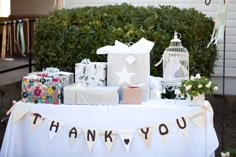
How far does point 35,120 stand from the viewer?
3.44 meters

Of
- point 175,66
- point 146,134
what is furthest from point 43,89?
point 175,66

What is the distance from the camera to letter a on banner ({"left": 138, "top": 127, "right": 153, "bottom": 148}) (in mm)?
3289

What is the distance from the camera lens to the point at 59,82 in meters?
3.44

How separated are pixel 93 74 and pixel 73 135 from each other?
0.49 m

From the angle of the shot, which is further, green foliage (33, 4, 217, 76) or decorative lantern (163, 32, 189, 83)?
green foliage (33, 4, 217, 76)

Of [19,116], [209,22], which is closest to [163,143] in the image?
[19,116]

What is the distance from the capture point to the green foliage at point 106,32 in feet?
17.7

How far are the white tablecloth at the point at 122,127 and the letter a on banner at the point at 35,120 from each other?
0.09ft

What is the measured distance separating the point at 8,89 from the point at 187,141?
13.8 feet

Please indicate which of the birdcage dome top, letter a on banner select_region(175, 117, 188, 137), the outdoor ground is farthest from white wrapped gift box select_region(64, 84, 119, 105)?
the outdoor ground

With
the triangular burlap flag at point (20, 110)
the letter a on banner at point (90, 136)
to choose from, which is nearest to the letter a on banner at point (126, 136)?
the letter a on banner at point (90, 136)

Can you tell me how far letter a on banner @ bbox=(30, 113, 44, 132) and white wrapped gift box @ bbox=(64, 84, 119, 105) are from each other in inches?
9.5

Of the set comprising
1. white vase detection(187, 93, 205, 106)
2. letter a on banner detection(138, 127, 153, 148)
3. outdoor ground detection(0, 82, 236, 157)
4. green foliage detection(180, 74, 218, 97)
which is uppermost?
green foliage detection(180, 74, 218, 97)

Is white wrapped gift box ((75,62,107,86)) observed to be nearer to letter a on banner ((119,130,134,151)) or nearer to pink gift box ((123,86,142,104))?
pink gift box ((123,86,142,104))
